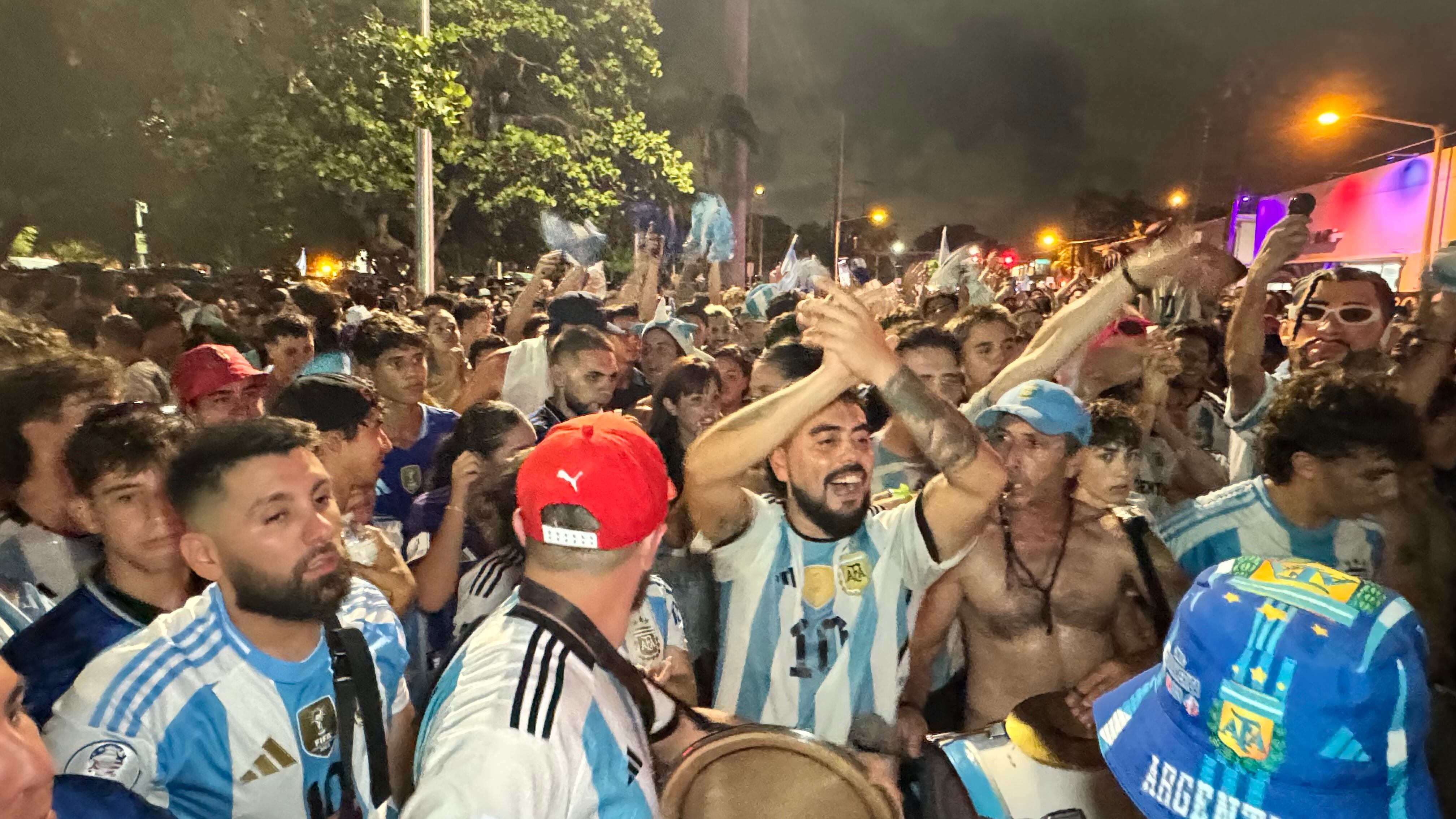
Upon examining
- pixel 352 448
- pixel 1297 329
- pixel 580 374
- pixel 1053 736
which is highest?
pixel 1297 329

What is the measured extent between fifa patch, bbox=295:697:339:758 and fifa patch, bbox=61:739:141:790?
375 millimetres

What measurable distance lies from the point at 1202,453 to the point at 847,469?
3.45 m

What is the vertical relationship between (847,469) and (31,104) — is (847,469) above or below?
below

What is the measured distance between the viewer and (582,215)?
2038 cm

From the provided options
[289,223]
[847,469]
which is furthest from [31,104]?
[847,469]

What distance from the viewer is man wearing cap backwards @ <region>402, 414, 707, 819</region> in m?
1.62

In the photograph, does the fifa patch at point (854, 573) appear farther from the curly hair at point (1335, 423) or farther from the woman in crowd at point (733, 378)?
the woman in crowd at point (733, 378)

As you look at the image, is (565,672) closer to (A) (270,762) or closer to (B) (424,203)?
(A) (270,762)

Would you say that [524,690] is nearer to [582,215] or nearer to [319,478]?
[319,478]

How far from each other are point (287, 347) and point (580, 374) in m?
2.51

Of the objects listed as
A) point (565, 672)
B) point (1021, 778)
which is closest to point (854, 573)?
point (1021, 778)

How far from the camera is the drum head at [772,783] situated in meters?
1.97

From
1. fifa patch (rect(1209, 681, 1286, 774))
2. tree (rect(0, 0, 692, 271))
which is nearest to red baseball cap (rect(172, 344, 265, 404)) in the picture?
fifa patch (rect(1209, 681, 1286, 774))

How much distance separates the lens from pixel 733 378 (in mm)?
6504
